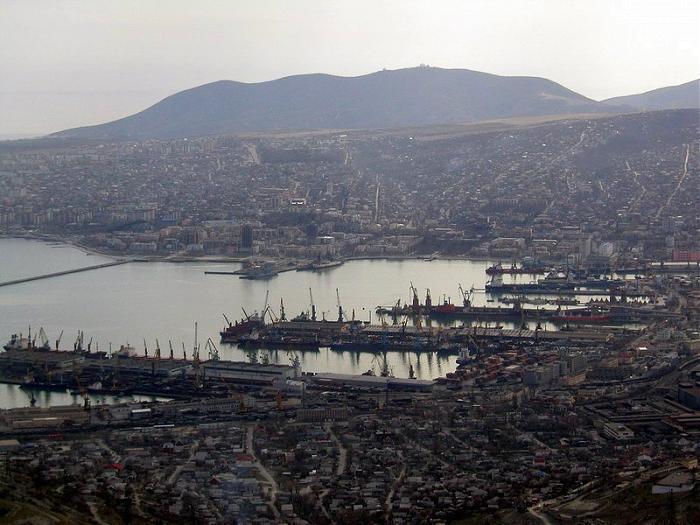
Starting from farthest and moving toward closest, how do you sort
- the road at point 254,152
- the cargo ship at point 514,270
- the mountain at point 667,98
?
the mountain at point 667,98, the road at point 254,152, the cargo ship at point 514,270

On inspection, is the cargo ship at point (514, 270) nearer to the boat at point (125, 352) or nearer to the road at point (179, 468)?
the boat at point (125, 352)

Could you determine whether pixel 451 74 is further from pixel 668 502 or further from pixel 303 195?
pixel 668 502

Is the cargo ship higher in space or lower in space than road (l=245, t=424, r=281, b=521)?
lower

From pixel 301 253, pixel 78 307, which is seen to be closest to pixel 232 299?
pixel 78 307

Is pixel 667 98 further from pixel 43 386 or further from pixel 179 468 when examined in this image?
pixel 179 468

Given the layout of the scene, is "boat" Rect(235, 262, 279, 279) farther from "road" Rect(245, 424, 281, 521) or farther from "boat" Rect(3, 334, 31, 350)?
"road" Rect(245, 424, 281, 521)

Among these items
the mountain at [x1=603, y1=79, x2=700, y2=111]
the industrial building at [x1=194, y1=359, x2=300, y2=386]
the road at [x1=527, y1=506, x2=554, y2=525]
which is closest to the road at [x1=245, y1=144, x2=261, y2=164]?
the mountain at [x1=603, y1=79, x2=700, y2=111]

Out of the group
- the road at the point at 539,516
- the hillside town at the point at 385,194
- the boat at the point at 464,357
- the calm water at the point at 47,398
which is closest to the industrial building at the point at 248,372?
the calm water at the point at 47,398

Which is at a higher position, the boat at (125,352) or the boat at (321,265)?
the boat at (125,352)
